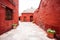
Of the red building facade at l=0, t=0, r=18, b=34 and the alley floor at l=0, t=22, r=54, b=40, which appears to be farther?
the red building facade at l=0, t=0, r=18, b=34

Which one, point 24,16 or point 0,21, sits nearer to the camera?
point 0,21

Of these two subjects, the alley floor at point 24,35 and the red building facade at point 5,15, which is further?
the red building facade at point 5,15

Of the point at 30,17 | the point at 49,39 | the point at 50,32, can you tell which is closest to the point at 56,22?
the point at 50,32

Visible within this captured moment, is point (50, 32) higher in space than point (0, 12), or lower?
lower

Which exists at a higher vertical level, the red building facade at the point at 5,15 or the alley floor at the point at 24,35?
the red building facade at the point at 5,15

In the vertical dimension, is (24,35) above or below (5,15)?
below

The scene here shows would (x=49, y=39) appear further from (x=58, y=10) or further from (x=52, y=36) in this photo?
(x=58, y=10)

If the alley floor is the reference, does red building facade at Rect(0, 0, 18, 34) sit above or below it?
above

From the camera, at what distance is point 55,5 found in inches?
250

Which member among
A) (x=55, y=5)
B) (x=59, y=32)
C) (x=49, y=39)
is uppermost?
(x=55, y=5)

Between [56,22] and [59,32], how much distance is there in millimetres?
702

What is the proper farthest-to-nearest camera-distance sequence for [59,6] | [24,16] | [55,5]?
1. [24,16]
2. [55,5]
3. [59,6]

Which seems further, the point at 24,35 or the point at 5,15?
the point at 5,15

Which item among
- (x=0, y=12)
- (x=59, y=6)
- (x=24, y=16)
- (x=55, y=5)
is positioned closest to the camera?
(x=59, y=6)
